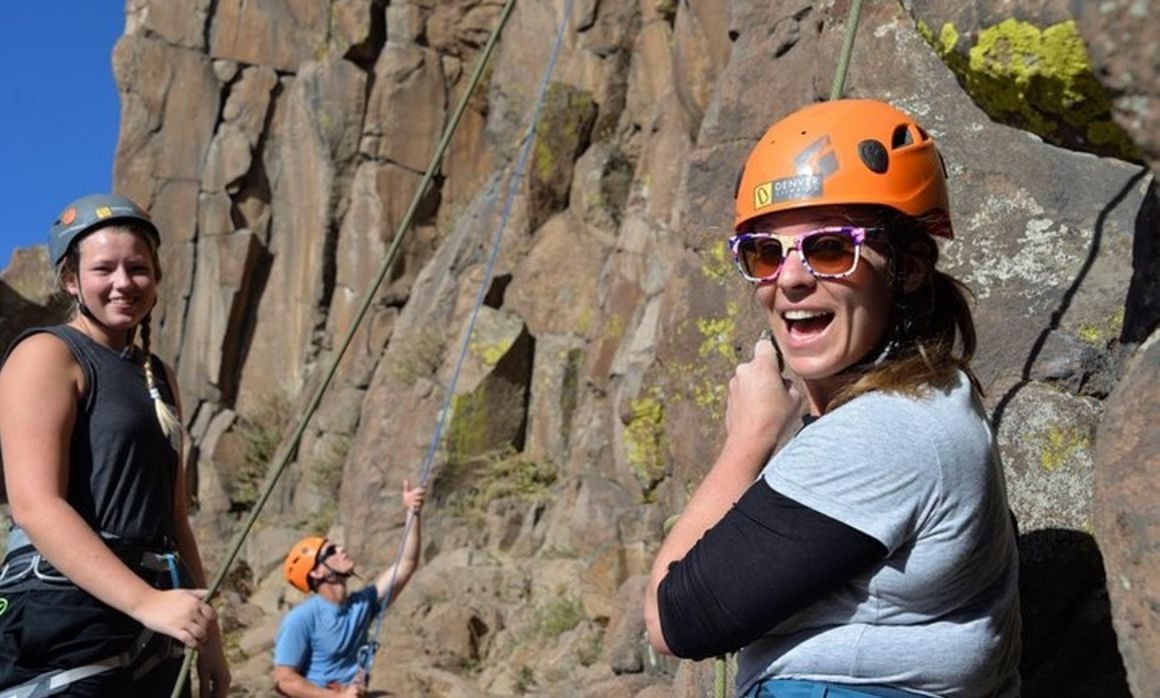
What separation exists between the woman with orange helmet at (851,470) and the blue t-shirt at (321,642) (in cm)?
471

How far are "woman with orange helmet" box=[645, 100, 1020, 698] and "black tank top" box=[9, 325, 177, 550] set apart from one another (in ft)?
4.91

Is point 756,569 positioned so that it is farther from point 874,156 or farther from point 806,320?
point 874,156

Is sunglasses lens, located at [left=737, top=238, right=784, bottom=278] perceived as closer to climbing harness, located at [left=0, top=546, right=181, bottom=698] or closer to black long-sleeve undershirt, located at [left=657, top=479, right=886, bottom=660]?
black long-sleeve undershirt, located at [left=657, top=479, right=886, bottom=660]

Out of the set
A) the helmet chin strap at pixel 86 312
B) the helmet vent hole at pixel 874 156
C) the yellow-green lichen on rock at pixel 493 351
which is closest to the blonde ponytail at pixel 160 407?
the helmet chin strap at pixel 86 312

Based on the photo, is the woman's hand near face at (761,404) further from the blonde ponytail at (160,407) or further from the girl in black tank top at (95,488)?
the blonde ponytail at (160,407)

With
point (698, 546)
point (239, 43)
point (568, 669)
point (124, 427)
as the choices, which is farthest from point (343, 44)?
point (698, 546)

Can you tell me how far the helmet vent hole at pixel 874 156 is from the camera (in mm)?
2074

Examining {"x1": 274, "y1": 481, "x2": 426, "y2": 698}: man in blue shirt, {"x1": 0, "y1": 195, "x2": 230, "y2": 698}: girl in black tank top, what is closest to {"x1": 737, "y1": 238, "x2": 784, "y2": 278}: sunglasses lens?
{"x1": 0, "y1": 195, "x2": 230, "y2": 698}: girl in black tank top

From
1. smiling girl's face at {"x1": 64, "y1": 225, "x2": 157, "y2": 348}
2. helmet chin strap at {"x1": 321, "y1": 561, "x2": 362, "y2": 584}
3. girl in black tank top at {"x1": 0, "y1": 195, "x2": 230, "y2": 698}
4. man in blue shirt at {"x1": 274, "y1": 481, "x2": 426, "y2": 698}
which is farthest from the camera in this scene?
helmet chin strap at {"x1": 321, "y1": 561, "x2": 362, "y2": 584}

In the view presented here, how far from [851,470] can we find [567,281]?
12.1 m

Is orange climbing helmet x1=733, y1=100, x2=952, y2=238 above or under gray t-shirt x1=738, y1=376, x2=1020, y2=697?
above

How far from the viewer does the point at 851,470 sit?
1820mm

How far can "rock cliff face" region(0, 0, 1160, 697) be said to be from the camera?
287 centimetres

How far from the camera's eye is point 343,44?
19.7 m
